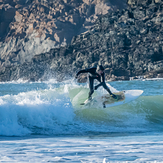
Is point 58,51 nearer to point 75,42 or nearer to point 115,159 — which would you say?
point 75,42

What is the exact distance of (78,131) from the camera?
1150 centimetres

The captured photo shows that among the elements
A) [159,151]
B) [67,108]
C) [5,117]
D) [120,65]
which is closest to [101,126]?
[67,108]

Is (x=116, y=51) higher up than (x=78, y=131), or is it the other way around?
(x=116, y=51)

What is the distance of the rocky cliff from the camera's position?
5551 inches

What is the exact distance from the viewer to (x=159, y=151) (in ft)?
24.6

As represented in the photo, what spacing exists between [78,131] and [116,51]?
458ft

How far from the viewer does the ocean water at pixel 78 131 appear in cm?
730

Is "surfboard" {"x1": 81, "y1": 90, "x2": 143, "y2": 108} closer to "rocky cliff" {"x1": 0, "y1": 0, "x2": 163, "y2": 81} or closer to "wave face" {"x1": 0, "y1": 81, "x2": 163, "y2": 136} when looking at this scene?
"wave face" {"x1": 0, "y1": 81, "x2": 163, "y2": 136}

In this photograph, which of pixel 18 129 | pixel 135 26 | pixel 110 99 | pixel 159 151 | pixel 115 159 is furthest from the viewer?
pixel 135 26

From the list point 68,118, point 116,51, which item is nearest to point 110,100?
point 68,118

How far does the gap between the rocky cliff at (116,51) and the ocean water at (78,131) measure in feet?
392

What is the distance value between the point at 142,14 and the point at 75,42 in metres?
42.7

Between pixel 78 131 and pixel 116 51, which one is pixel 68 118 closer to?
pixel 78 131

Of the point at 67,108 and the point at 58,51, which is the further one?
the point at 58,51
